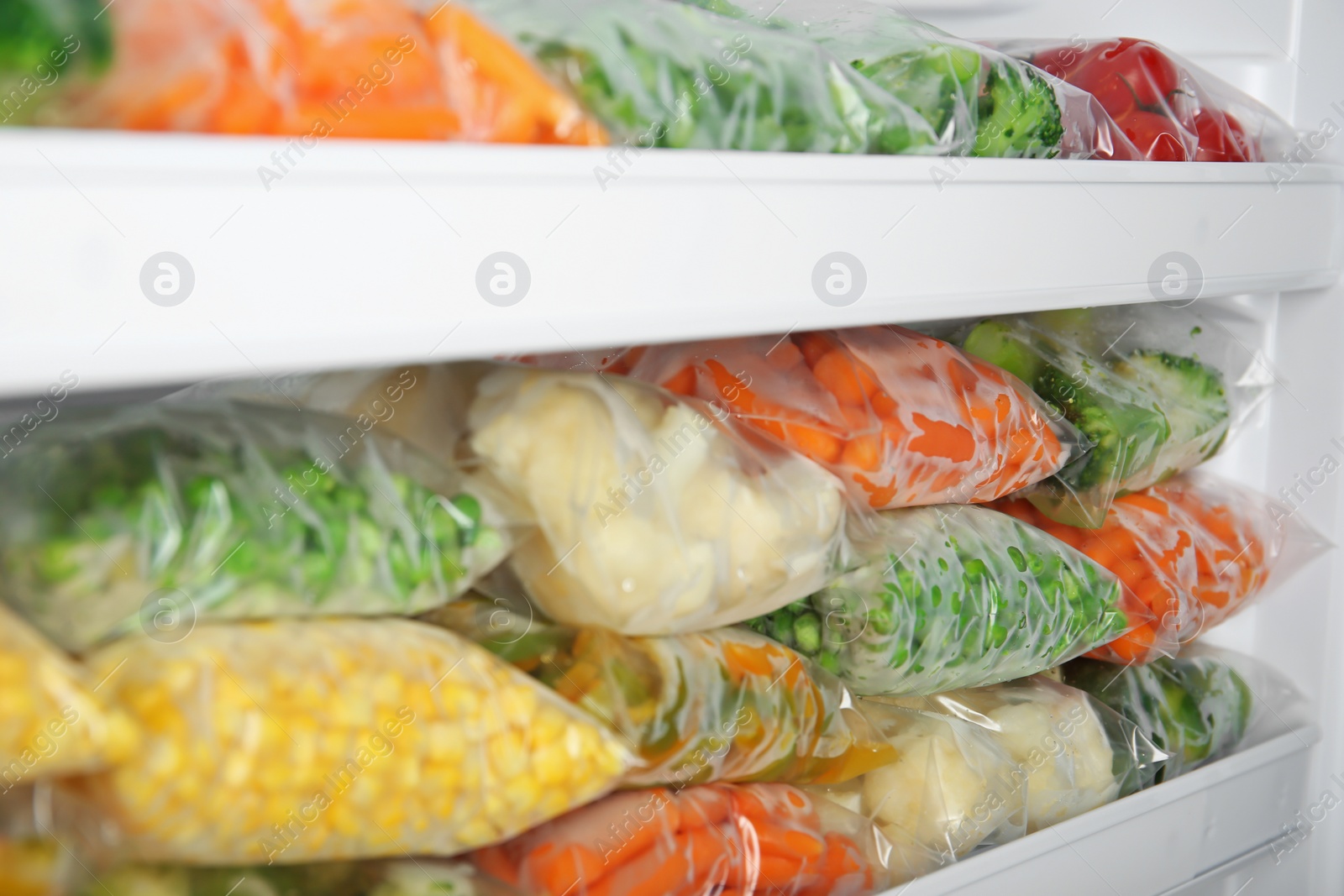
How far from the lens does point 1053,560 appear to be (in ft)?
3.08

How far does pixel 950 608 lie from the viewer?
847mm

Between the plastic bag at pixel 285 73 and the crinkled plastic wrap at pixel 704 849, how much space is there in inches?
16.1

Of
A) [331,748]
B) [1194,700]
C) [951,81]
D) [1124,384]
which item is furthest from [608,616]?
[1194,700]

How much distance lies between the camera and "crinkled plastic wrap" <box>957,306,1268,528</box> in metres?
1.00

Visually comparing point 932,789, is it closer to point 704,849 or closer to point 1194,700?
point 704,849

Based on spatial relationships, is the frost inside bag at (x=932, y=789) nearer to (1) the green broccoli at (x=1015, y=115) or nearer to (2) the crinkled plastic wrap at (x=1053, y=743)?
(2) the crinkled plastic wrap at (x=1053, y=743)

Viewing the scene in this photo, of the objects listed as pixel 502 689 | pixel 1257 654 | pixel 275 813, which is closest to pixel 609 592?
pixel 502 689

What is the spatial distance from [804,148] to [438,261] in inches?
11.1

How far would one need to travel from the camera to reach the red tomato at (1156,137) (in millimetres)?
1007

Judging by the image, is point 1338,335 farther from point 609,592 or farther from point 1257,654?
point 609,592

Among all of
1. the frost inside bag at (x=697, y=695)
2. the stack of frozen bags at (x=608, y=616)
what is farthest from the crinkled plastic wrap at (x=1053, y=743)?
the frost inside bag at (x=697, y=695)

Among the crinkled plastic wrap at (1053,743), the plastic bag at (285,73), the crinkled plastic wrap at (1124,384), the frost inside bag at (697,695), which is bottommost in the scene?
the crinkled plastic wrap at (1053,743)

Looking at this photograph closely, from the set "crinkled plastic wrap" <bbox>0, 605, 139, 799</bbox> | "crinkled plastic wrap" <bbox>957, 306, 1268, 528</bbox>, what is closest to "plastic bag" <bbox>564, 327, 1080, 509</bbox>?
"crinkled plastic wrap" <bbox>957, 306, 1268, 528</bbox>

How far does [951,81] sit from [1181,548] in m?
0.53
